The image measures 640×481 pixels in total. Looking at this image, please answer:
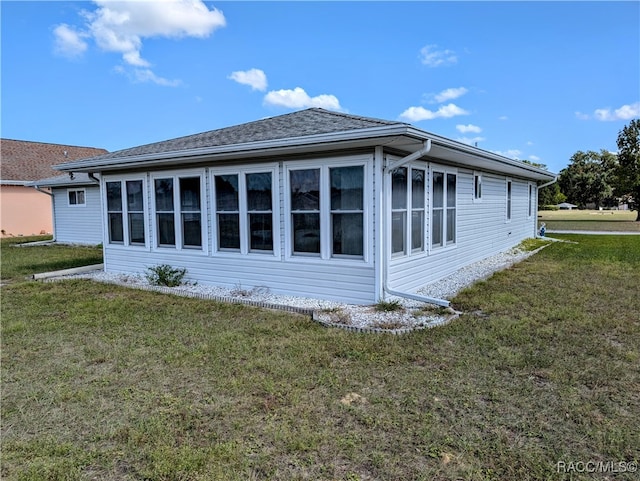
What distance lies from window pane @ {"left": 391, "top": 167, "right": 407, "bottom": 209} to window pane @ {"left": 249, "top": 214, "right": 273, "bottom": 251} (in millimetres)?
2031

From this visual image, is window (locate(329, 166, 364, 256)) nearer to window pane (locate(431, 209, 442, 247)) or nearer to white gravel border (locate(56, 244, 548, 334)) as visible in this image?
white gravel border (locate(56, 244, 548, 334))

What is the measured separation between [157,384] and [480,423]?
103 inches

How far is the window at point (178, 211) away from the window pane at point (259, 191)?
3.89ft

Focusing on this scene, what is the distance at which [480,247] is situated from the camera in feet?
33.9

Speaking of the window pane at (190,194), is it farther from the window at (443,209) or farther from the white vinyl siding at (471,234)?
the window at (443,209)

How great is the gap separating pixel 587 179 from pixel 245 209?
6441 centimetres

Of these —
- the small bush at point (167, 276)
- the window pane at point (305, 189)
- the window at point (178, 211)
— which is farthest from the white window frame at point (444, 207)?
the small bush at point (167, 276)

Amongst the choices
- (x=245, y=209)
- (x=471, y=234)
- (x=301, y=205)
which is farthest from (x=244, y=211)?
(x=471, y=234)

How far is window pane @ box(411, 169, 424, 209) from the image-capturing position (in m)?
6.79

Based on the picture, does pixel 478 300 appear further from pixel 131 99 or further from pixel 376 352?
pixel 131 99

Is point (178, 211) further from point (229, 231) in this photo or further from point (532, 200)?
point (532, 200)

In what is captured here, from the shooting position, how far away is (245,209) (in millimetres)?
7129

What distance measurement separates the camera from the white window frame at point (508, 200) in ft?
40.6

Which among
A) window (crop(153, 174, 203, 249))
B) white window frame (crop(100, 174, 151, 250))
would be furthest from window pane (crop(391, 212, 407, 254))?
white window frame (crop(100, 174, 151, 250))
